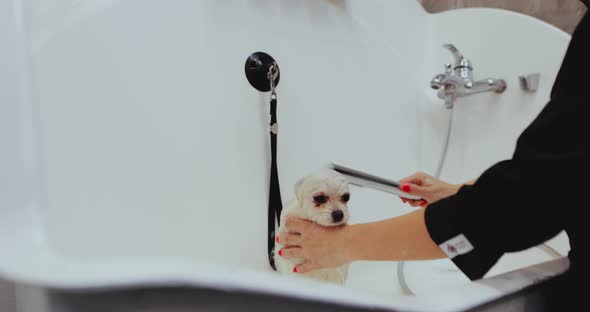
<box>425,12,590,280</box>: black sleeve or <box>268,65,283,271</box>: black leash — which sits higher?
<box>425,12,590,280</box>: black sleeve

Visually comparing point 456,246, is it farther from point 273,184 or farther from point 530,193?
point 273,184

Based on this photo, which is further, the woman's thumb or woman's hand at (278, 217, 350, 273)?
the woman's thumb

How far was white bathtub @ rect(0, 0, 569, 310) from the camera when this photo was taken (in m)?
0.34

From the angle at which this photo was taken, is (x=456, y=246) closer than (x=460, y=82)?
Yes

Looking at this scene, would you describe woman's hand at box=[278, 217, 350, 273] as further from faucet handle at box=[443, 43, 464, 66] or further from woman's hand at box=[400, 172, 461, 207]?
faucet handle at box=[443, 43, 464, 66]

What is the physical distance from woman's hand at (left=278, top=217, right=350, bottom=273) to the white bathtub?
21cm

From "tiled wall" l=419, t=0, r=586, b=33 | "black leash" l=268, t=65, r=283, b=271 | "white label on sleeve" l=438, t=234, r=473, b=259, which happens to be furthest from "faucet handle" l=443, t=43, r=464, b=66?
"white label on sleeve" l=438, t=234, r=473, b=259

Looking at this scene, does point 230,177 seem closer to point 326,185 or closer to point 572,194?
point 326,185

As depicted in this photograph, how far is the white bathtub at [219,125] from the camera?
1.13 feet

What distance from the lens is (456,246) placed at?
0.47m

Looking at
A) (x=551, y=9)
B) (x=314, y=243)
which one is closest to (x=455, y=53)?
(x=551, y=9)

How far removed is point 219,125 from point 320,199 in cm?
31

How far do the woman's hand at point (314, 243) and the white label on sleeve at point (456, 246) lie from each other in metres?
0.18

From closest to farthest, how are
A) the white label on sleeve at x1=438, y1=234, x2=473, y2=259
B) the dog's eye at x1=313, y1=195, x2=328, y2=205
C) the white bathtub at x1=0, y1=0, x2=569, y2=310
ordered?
1. the white bathtub at x1=0, y1=0, x2=569, y2=310
2. the white label on sleeve at x1=438, y1=234, x2=473, y2=259
3. the dog's eye at x1=313, y1=195, x2=328, y2=205
